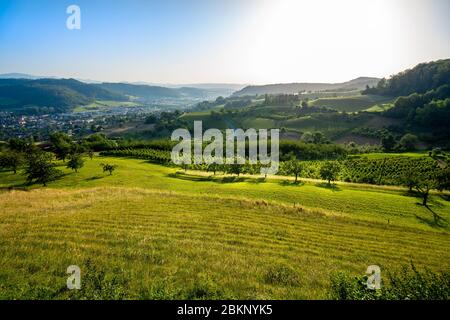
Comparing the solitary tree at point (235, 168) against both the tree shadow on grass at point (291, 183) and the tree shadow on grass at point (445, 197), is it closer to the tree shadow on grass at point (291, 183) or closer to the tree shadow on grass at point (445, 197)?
the tree shadow on grass at point (291, 183)

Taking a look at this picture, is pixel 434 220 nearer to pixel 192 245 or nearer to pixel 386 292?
pixel 386 292

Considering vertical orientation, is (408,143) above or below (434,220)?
above

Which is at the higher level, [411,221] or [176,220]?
[176,220]

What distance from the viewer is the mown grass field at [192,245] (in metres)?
14.1

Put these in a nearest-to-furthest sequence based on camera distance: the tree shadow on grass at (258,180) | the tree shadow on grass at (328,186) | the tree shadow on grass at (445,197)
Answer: the tree shadow on grass at (445,197), the tree shadow on grass at (328,186), the tree shadow on grass at (258,180)

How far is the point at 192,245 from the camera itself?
2062 cm

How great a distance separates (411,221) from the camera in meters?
40.3

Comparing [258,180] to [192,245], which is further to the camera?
[258,180]

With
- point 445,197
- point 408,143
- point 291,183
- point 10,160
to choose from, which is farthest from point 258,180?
point 408,143

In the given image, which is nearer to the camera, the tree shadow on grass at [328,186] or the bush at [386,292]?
the bush at [386,292]

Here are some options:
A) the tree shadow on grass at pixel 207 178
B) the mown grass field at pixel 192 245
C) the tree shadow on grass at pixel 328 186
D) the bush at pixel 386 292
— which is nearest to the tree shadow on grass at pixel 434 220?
the mown grass field at pixel 192 245
